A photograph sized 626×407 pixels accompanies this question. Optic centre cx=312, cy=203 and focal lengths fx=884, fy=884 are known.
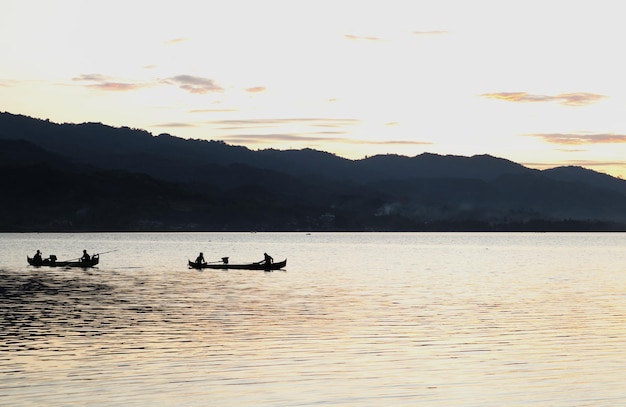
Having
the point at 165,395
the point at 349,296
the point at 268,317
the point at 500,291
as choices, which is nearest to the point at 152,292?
the point at 349,296

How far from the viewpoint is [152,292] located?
8525 cm

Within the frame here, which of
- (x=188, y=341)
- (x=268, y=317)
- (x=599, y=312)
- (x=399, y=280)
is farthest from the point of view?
(x=399, y=280)

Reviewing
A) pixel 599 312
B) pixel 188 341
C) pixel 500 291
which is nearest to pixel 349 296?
pixel 500 291

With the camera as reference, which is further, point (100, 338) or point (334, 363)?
point (100, 338)

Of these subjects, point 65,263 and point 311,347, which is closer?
point 311,347

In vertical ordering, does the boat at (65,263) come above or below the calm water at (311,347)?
above

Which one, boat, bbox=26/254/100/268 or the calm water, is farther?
boat, bbox=26/254/100/268

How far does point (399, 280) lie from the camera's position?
10650 centimetres

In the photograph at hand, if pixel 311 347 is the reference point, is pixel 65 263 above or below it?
above

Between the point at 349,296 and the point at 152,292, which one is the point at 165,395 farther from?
the point at 152,292

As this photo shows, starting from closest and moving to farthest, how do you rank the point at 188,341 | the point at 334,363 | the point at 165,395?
the point at 165,395 < the point at 334,363 < the point at 188,341

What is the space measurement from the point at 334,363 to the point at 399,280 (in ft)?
220

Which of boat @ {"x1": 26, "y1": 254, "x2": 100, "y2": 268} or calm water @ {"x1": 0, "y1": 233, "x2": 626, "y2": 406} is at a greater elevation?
boat @ {"x1": 26, "y1": 254, "x2": 100, "y2": 268}

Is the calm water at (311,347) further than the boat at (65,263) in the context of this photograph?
No
